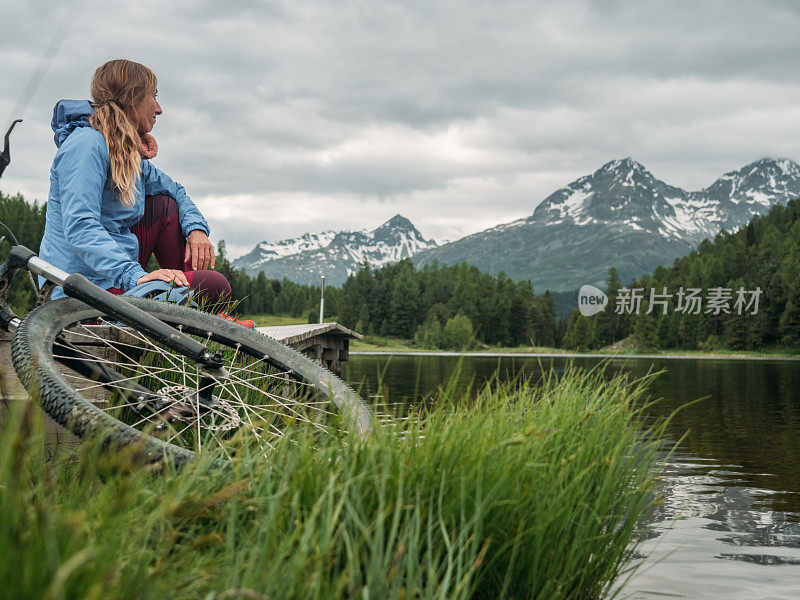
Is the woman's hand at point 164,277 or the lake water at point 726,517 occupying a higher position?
the woman's hand at point 164,277

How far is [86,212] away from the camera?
3.68 meters

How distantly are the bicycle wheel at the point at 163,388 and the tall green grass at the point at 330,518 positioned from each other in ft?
0.54

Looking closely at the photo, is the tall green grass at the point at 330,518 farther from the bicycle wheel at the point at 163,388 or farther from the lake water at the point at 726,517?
the lake water at the point at 726,517

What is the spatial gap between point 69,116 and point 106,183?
463mm

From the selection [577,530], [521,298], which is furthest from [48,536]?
[521,298]

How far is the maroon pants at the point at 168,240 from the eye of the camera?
15.1 ft

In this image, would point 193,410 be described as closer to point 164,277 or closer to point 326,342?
point 164,277

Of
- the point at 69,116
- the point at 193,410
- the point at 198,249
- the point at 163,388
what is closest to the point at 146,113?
the point at 69,116

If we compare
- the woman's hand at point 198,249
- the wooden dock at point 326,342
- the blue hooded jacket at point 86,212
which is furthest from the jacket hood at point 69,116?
the wooden dock at point 326,342

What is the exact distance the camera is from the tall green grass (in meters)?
1.33

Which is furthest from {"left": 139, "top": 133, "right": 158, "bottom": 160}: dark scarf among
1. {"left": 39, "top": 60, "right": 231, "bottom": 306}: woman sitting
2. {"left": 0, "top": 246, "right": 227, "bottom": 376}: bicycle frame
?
{"left": 0, "top": 246, "right": 227, "bottom": 376}: bicycle frame

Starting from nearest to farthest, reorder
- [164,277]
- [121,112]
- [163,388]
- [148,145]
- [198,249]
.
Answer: [163,388]
[164,277]
[121,112]
[148,145]
[198,249]

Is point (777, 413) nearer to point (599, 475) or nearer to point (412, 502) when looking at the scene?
point (599, 475)

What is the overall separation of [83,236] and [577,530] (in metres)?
2.81
